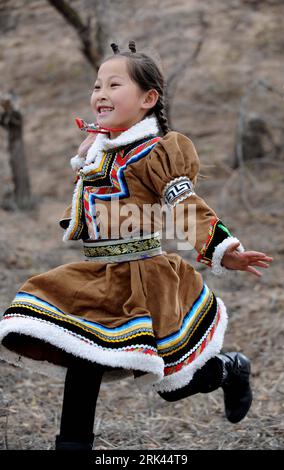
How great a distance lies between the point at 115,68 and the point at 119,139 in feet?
0.81

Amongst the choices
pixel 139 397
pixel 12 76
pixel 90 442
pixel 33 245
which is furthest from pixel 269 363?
pixel 12 76

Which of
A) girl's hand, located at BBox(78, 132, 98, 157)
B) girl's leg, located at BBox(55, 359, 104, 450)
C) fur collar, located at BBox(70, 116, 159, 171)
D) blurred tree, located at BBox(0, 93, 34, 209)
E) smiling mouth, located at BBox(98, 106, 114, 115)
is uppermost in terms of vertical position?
smiling mouth, located at BBox(98, 106, 114, 115)

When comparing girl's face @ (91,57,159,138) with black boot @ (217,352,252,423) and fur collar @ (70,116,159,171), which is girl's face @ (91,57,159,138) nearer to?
fur collar @ (70,116,159,171)

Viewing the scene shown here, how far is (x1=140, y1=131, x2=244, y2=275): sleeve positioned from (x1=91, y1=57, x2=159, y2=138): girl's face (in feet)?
0.56

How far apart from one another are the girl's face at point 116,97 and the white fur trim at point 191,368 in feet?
2.57

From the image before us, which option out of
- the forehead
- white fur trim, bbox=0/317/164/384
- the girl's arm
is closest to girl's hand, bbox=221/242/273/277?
the girl's arm

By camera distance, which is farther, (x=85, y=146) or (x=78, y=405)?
(x=85, y=146)

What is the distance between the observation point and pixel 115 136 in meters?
2.42

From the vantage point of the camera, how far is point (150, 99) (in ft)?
7.89

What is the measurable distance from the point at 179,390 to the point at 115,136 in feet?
2.94

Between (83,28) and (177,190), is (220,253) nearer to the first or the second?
(177,190)

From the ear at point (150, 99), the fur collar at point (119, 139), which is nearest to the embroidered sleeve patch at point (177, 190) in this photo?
the fur collar at point (119, 139)

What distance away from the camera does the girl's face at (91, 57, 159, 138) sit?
234cm

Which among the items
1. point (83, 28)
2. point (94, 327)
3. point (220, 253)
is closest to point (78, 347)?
point (94, 327)
